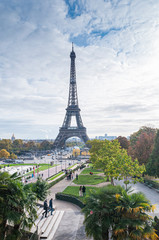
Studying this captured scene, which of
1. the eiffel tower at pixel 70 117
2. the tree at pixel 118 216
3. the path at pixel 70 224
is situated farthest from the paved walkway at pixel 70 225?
the eiffel tower at pixel 70 117

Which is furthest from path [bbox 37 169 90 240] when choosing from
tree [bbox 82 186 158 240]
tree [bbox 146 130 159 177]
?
tree [bbox 146 130 159 177]

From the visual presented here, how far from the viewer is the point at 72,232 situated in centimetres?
1309

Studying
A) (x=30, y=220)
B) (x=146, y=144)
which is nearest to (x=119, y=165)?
(x=30, y=220)

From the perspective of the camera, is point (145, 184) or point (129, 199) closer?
point (129, 199)

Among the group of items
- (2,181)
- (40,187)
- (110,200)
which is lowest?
(40,187)

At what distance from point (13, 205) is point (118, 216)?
5461 mm

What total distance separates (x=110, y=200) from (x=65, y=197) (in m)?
13.4

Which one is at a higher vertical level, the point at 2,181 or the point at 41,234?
the point at 2,181

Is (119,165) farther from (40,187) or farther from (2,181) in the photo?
(2,181)

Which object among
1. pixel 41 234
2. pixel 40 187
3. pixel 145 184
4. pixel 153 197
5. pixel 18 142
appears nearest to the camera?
pixel 41 234

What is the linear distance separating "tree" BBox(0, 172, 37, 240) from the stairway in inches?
Answer: 117

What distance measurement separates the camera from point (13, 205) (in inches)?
336

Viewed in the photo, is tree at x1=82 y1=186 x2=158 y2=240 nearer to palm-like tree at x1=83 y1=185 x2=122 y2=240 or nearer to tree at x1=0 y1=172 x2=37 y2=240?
palm-like tree at x1=83 y1=185 x2=122 y2=240

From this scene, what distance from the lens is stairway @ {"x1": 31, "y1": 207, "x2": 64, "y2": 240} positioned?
12.6 meters
